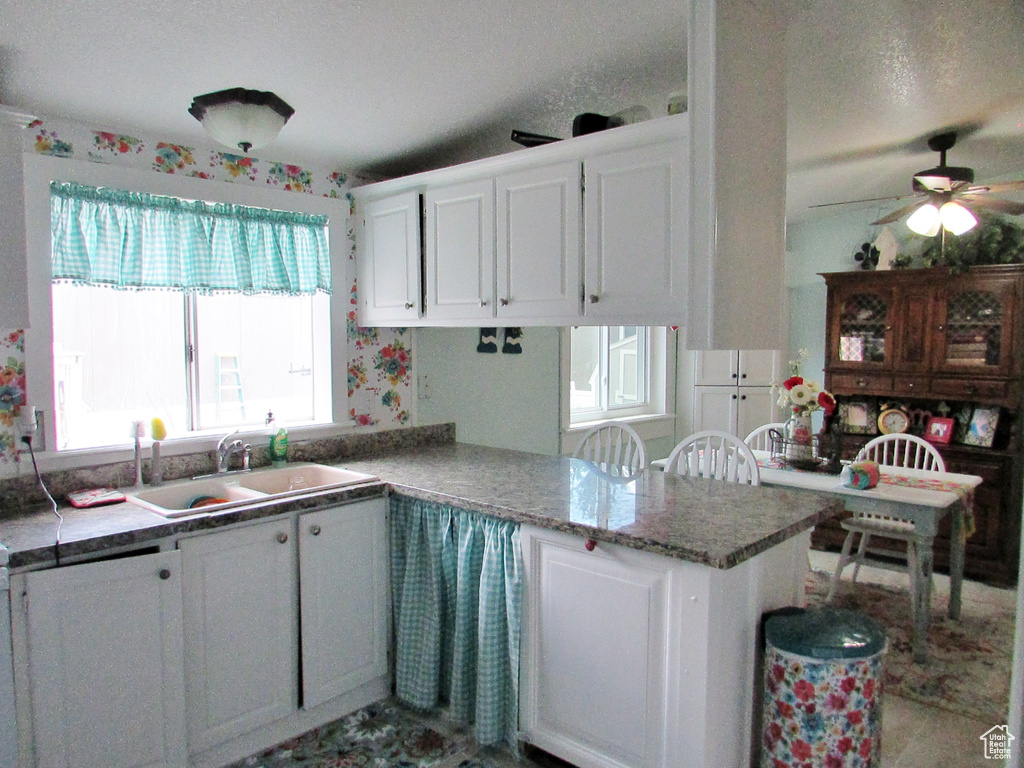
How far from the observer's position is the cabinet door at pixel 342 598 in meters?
2.38

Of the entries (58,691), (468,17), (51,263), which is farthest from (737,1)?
(58,691)

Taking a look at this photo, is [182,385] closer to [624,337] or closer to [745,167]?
[745,167]

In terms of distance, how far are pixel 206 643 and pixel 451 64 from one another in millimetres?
1946

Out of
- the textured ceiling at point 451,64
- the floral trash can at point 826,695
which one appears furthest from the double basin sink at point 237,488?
the floral trash can at point 826,695

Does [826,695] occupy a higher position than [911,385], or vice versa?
[911,385]

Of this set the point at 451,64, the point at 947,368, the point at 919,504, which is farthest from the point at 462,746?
the point at 947,368

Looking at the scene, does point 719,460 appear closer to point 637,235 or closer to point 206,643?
point 637,235

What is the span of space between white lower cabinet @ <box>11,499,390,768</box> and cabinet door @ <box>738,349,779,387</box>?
3.68 metres

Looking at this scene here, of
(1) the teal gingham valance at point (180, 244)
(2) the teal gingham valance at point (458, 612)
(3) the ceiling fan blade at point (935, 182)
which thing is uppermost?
(3) the ceiling fan blade at point (935, 182)

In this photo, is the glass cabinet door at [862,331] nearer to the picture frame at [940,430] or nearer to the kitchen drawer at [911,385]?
the kitchen drawer at [911,385]

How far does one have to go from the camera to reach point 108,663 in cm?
192

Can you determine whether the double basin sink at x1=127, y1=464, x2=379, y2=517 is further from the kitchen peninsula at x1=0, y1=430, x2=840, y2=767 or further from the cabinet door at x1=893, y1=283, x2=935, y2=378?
the cabinet door at x1=893, y1=283, x2=935, y2=378

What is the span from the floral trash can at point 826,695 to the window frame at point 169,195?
82.9 inches

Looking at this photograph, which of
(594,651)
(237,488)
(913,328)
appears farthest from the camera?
(913,328)
